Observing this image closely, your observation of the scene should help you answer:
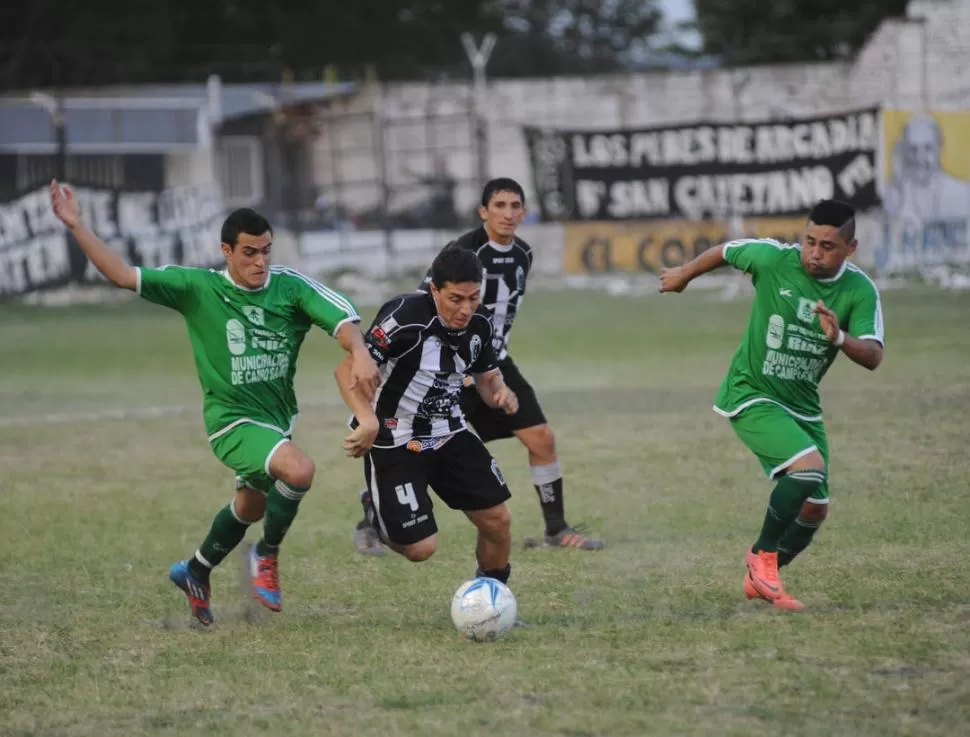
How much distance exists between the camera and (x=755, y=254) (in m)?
7.11

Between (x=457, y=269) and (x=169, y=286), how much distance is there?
1360mm

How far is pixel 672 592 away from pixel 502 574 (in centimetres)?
89

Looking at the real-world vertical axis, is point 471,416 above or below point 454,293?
below

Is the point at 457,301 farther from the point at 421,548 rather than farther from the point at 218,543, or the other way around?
the point at 218,543

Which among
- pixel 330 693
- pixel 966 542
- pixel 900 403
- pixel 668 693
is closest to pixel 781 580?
pixel 966 542

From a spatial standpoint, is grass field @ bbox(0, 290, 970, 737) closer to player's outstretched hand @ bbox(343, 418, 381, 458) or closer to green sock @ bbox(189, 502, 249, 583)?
green sock @ bbox(189, 502, 249, 583)

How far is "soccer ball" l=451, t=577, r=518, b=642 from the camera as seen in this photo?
622cm

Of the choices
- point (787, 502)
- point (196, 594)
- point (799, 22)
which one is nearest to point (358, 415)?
point (196, 594)

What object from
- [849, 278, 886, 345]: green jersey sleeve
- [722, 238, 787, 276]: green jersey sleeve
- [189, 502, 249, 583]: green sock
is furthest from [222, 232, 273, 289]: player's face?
[849, 278, 886, 345]: green jersey sleeve

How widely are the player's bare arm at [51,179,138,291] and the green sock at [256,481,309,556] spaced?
114 cm

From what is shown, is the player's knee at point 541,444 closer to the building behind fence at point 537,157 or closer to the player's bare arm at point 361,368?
the player's bare arm at point 361,368

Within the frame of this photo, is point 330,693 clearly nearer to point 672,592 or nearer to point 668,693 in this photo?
point 668,693

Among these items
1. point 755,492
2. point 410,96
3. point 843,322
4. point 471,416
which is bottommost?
point 755,492

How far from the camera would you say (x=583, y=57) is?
42438 mm
